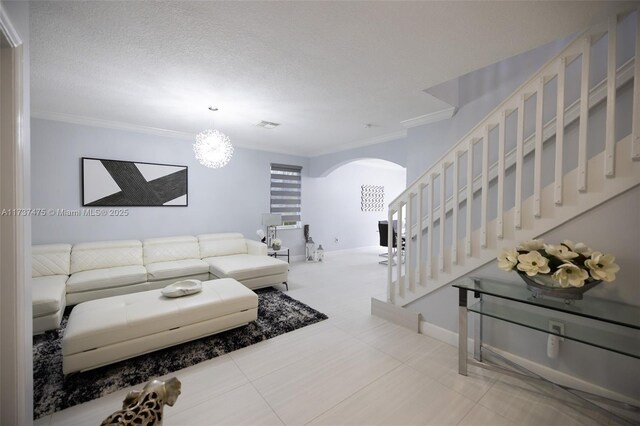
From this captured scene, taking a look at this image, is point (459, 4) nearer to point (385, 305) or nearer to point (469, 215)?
point (469, 215)

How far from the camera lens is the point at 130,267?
3432 mm

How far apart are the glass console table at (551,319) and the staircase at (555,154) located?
0.34 m

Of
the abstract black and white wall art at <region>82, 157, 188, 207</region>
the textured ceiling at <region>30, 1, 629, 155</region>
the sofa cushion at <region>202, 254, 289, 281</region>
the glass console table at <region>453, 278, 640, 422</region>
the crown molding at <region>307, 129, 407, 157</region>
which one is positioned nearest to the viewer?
the glass console table at <region>453, 278, 640, 422</region>

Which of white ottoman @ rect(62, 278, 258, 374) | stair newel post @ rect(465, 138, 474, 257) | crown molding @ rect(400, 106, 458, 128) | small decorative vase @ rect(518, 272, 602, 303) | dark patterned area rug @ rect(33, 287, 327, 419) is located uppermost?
crown molding @ rect(400, 106, 458, 128)

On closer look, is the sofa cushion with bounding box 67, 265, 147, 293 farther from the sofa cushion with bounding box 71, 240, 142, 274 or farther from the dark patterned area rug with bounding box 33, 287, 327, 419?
the dark patterned area rug with bounding box 33, 287, 327, 419

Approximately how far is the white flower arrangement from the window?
4.55 meters

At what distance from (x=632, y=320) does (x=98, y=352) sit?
3424mm

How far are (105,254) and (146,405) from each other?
130 inches

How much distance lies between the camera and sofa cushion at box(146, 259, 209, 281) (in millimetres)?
3344

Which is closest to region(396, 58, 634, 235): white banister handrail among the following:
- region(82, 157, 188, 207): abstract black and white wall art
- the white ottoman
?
the white ottoman

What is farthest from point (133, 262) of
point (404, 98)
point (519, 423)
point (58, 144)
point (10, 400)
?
point (519, 423)

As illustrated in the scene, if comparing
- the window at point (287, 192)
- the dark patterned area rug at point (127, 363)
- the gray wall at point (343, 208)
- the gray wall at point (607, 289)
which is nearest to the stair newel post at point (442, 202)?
the gray wall at point (607, 289)

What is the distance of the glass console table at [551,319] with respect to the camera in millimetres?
1442

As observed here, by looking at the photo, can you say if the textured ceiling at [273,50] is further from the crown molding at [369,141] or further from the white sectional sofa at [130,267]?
the white sectional sofa at [130,267]
